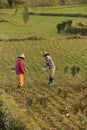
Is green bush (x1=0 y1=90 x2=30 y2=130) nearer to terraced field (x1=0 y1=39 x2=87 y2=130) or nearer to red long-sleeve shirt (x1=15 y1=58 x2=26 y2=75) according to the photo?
terraced field (x1=0 y1=39 x2=87 y2=130)

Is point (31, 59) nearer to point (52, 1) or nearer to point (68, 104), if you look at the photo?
point (68, 104)

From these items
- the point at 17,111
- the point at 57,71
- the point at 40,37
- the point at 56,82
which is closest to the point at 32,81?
the point at 56,82

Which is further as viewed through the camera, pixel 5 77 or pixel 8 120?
pixel 5 77

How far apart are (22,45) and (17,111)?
12442 millimetres

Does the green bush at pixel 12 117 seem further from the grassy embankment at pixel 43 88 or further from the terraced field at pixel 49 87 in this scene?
the terraced field at pixel 49 87

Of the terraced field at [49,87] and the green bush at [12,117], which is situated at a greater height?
the green bush at [12,117]

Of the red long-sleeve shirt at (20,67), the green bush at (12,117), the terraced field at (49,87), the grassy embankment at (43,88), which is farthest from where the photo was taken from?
the red long-sleeve shirt at (20,67)

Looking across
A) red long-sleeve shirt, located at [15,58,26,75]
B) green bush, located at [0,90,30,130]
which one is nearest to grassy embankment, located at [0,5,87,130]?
green bush, located at [0,90,30,130]

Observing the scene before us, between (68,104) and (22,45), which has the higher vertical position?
(68,104)

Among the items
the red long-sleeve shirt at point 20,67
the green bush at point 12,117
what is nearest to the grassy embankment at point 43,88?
the green bush at point 12,117

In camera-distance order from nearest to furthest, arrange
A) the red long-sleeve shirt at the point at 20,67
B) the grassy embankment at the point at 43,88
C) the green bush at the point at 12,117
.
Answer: the grassy embankment at the point at 43,88
the green bush at the point at 12,117
the red long-sleeve shirt at the point at 20,67

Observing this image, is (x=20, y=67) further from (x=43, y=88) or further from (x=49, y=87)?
(x=49, y=87)

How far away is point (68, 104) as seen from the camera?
763cm

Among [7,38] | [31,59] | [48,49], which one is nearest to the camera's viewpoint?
[31,59]
